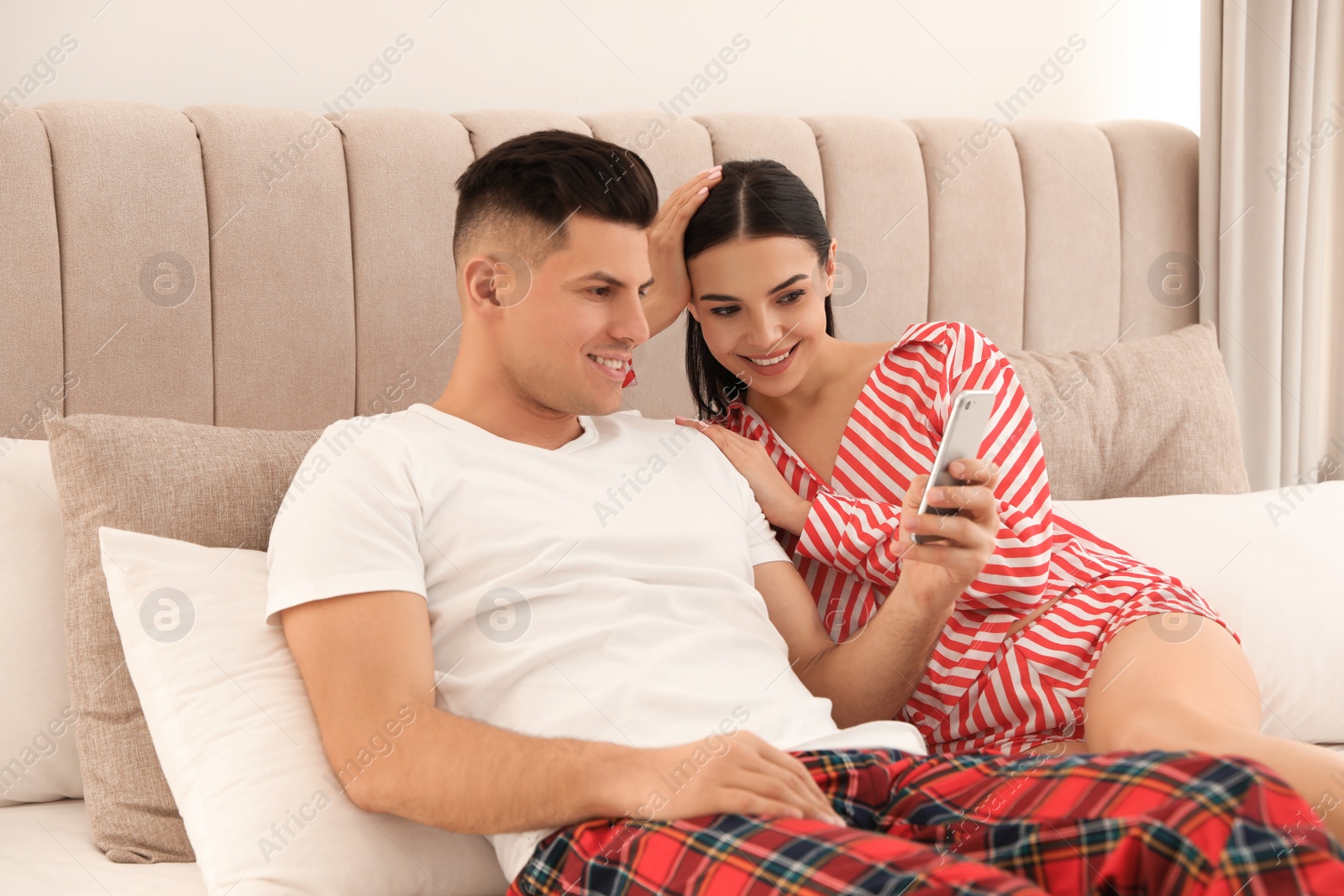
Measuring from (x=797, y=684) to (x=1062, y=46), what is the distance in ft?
5.71

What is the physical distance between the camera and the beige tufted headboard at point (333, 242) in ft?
4.61

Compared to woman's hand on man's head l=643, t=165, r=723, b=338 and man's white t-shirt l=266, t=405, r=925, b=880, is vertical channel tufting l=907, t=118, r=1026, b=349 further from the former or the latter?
A: man's white t-shirt l=266, t=405, r=925, b=880

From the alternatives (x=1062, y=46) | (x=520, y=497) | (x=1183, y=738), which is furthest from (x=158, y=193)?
(x=1062, y=46)

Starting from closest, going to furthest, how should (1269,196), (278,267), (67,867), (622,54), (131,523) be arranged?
(67,867) → (131,523) → (278,267) → (622,54) → (1269,196)

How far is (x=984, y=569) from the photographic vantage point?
130 centimetres

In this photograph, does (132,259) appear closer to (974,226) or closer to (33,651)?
(33,651)

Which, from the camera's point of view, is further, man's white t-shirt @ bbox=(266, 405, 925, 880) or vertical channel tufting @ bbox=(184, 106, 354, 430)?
vertical channel tufting @ bbox=(184, 106, 354, 430)

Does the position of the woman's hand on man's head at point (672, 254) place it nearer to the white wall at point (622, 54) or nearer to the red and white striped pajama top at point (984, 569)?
the red and white striped pajama top at point (984, 569)

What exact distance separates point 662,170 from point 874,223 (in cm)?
41

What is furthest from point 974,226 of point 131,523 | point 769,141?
point 131,523

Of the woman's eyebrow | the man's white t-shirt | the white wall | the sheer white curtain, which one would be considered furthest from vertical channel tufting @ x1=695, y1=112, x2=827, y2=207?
the sheer white curtain

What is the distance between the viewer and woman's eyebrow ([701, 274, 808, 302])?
1.41 meters

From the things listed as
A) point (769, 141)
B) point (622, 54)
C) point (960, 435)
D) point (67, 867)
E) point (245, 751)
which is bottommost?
point (67, 867)

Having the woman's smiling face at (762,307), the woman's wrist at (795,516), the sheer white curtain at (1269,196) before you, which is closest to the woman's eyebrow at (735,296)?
the woman's smiling face at (762,307)
